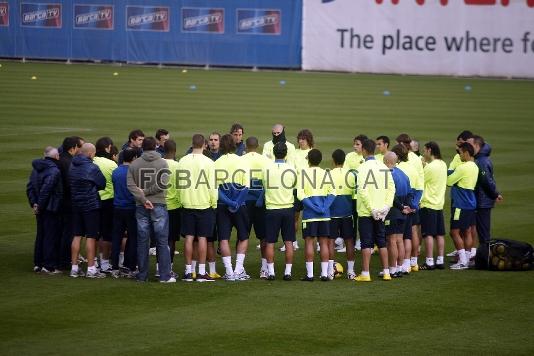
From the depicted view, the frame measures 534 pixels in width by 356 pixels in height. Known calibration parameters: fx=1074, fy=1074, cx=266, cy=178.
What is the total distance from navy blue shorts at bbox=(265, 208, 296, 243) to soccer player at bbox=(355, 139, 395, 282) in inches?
37.3

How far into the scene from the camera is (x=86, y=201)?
1471 centimetres

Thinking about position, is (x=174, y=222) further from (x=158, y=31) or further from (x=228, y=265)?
(x=158, y=31)

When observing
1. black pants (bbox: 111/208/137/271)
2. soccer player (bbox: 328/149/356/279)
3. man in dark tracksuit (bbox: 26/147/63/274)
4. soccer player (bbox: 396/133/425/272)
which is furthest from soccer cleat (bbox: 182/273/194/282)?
soccer player (bbox: 396/133/425/272)

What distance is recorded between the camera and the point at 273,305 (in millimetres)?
13125

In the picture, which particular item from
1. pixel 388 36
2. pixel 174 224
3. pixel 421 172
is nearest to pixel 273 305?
pixel 174 224

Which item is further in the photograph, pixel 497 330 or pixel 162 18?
pixel 162 18

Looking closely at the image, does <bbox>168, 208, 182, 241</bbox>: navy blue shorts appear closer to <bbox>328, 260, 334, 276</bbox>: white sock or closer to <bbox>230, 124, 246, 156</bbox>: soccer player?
<bbox>230, 124, 246, 156</bbox>: soccer player

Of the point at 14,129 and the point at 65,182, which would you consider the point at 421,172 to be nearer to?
the point at 65,182

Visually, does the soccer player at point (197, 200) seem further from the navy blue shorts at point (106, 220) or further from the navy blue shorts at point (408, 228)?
the navy blue shorts at point (408, 228)

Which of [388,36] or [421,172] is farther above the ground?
[388,36]

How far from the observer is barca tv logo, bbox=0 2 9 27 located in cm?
6078

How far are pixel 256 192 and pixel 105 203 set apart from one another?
2.15 m

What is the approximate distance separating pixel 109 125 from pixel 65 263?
18068 millimetres

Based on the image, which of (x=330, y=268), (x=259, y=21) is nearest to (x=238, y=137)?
(x=330, y=268)
